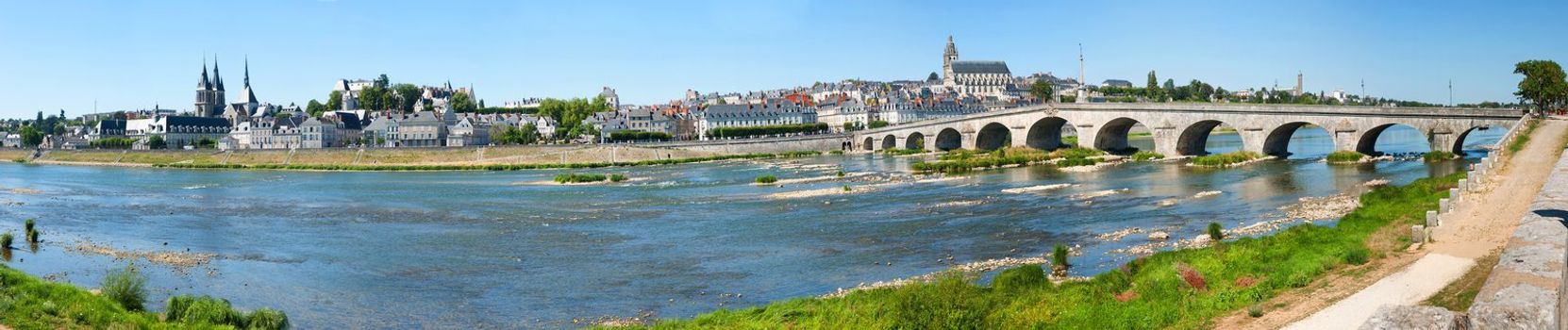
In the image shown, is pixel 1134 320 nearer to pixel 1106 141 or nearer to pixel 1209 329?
pixel 1209 329

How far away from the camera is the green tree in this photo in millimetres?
161500

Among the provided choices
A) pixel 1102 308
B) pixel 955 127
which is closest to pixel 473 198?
pixel 1102 308

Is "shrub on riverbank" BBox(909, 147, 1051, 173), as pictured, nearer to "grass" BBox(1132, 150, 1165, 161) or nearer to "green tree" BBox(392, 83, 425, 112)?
"grass" BBox(1132, 150, 1165, 161)

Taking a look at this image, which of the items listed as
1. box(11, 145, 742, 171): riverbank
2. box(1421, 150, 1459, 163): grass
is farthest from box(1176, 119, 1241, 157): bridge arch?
box(11, 145, 742, 171): riverbank

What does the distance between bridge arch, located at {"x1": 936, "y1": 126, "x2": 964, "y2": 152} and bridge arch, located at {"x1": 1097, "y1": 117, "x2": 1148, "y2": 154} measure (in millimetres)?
19193

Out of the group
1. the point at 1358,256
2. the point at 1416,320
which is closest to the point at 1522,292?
the point at 1416,320

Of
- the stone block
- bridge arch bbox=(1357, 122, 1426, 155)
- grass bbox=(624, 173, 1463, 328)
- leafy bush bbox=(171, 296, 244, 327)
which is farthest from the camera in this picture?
bridge arch bbox=(1357, 122, 1426, 155)

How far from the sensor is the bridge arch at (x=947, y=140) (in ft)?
324

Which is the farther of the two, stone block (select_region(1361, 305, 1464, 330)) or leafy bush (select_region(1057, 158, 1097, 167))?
leafy bush (select_region(1057, 158, 1097, 167))

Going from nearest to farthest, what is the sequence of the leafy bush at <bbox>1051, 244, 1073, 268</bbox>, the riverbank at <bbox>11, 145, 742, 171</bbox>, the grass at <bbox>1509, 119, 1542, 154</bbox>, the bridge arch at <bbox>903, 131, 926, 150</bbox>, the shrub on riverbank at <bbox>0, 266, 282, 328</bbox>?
1. the shrub on riverbank at <bbox>0, 266, 282, 328</bbox>
2. the leafy bush at <bbox>1051, 244, 1073, 268</bbox>
3. the grass at <bbox>1509, 119, 1542, 154</bbox>
4. the riverbank at <bbox>11, 145, 742, 171</bbox>
5. the bridge arch at <bbox>903, 131, 926, 150</bbox>

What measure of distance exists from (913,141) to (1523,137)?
67.6 meters

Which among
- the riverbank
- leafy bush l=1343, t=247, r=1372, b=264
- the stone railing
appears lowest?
leafy bush l=1343, t=247, r=1372, b=264

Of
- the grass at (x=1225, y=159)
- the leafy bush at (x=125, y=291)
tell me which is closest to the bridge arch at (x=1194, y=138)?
the grass at (x=1225, y=159)

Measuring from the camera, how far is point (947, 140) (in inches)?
4021
